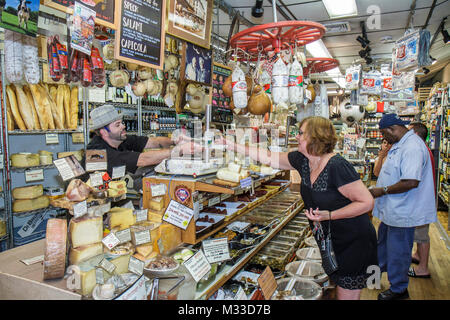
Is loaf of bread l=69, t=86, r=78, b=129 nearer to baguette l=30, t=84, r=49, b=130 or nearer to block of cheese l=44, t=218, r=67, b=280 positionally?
baguette l=30, t=84, r=49, b=130

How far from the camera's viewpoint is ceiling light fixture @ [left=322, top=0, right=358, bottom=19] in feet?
15.1

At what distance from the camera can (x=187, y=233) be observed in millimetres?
2232

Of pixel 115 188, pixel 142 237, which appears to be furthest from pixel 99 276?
pixel 115 188

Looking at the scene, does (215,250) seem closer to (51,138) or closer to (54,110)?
(54,110)

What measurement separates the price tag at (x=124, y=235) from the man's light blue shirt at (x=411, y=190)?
295cm

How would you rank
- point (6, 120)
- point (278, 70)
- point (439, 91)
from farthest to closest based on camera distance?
1. point (439, 91)
2. point (6, 120)
3. point (278, 70)

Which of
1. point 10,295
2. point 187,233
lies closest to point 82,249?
point 10,295

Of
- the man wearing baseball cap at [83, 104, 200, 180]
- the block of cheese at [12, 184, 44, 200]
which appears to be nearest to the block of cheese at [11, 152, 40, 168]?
the block of cheese at [12, 184, 44, 200]

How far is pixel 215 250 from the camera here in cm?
221

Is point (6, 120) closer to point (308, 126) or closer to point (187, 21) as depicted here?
point (187, 21)

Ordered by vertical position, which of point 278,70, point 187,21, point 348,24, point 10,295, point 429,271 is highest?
point 348,24

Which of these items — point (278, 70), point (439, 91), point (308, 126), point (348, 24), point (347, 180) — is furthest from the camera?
point (439, 91)

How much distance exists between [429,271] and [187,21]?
4.72 meters

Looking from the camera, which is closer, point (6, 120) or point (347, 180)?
point (347, 180)
